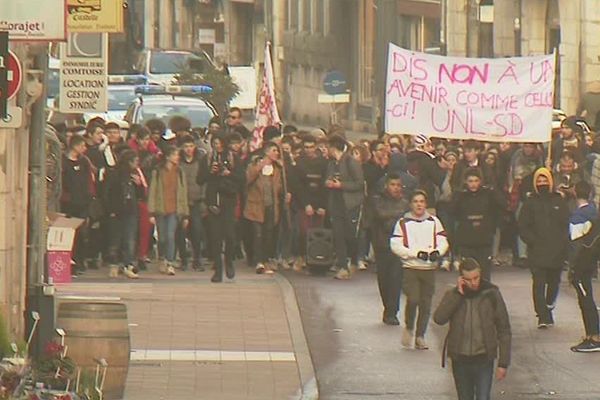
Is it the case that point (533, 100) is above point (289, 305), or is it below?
above

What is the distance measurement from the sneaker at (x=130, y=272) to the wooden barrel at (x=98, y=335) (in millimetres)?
8814

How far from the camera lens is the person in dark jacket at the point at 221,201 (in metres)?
25.3

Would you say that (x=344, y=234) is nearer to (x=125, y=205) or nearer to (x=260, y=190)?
(x=260, y=190)

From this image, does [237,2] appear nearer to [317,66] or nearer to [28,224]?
[317,66]

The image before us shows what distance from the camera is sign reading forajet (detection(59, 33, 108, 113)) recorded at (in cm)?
2098

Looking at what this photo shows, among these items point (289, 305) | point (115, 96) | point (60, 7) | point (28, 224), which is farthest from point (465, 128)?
point (115, 96)

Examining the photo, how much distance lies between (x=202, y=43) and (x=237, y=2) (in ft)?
8.84

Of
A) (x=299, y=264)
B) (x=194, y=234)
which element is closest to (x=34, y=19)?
(x=194, y=234)

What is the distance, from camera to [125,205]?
2566cm

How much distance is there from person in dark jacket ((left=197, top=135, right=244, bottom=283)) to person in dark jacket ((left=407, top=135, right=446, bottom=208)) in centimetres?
256

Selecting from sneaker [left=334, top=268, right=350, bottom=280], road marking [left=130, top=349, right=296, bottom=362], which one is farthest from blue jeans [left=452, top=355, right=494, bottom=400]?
sneaker [left=334, top=268, right=350, bottom=280]

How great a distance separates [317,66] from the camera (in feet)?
207

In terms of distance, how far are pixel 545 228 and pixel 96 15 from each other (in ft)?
17.6

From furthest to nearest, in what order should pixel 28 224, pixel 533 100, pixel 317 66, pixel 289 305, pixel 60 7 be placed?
pixel 317 66, pixel 533 100, pixel 289 305, pixel 28 224, pixel 60 7
